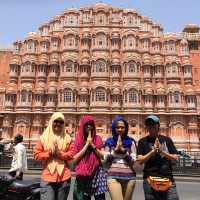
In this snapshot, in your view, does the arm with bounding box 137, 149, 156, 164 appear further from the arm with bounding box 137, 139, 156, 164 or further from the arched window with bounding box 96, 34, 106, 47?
the arched window with bounding box 96, 34, 106, 47

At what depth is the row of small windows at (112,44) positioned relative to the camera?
4494cm

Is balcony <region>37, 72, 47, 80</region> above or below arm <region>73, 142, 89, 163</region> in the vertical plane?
above

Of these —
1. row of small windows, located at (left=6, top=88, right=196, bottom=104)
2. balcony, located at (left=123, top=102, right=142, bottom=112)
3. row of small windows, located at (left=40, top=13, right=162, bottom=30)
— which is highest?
row of small windows, located at (left=40, top=13, right=162, bottom=30)

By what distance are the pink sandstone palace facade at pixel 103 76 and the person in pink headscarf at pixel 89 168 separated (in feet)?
118

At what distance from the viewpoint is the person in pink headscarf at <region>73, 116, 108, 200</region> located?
17.0 ft

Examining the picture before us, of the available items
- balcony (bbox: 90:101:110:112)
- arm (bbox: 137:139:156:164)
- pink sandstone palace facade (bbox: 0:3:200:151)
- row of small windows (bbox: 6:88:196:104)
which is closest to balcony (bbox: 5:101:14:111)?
pink sandstone palace facade (bbox: 0:3:200:151)

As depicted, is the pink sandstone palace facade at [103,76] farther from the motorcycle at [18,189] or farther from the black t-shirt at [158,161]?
the black t-shirt at [158,161]

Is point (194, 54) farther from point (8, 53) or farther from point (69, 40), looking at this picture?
point (8, 53)

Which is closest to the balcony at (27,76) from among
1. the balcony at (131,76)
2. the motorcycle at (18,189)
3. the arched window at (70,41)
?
the arched window at (70,41)

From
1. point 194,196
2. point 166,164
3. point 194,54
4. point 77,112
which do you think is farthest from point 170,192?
point 194,54

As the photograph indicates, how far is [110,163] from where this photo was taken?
5.27 metres

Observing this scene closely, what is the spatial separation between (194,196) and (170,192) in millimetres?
6913

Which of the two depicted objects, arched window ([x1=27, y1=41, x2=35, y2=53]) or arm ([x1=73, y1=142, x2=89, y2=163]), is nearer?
arm ([x1=73, y1=142, x2=89, y2=163])

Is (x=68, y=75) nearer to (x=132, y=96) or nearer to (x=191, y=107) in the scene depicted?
(x=132, y=96)
